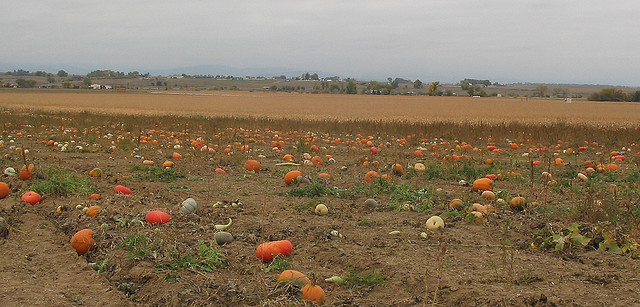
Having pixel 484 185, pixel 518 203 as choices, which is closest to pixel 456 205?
pixel 518 203

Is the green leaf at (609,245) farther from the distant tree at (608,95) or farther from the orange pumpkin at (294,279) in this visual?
the distant tree at (608,95)

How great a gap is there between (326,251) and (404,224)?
1.37 metres

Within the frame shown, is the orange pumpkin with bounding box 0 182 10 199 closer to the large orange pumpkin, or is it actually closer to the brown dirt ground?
the brown dirt ground

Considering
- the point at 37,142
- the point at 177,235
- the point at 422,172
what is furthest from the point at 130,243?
the point at 37,142

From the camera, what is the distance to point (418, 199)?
273 inches

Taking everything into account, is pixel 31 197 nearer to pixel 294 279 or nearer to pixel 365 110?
pixel 294 279

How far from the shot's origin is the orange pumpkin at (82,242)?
15.8 ft

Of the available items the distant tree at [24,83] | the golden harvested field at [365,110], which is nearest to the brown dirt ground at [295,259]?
the golden harvested field at [365,110]

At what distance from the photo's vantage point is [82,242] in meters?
4.81

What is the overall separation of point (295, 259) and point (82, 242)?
203 centimetres

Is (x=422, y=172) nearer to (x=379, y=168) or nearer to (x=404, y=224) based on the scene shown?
(x=379, y=168)

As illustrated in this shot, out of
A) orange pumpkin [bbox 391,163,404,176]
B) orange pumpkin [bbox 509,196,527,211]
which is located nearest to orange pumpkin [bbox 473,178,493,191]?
orange pumpkin [bbox 509,196,527,211]

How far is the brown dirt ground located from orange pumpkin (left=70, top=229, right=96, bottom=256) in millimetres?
83

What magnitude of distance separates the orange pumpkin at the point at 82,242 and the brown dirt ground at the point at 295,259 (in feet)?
0.27
